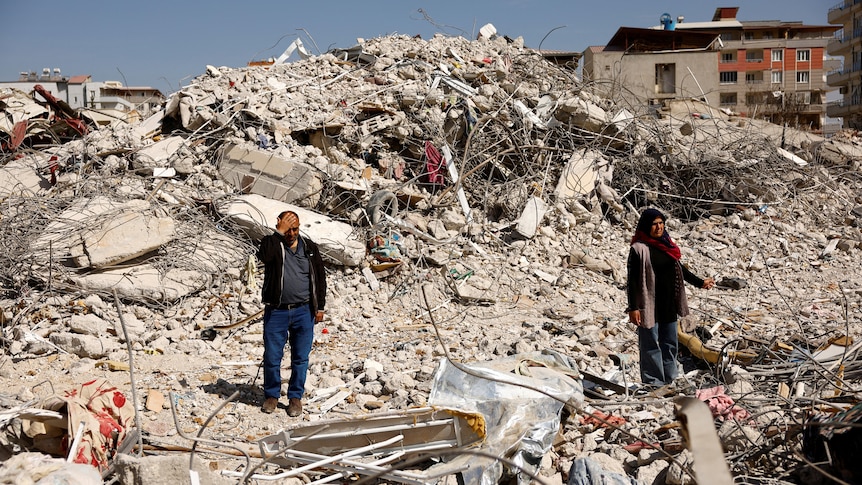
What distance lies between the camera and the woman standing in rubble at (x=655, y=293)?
4.61 metres

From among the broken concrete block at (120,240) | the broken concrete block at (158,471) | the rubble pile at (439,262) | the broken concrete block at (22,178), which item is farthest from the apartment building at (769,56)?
the broken concrete block at (158,471)

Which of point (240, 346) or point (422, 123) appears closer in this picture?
point (240, 346)

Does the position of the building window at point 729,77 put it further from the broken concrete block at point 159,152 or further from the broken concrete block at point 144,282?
the broken concrete block at point 144,282

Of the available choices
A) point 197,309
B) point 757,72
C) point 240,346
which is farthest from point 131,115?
point 757,72

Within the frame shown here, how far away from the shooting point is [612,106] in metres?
11.4

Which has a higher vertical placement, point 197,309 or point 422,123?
point 422,123

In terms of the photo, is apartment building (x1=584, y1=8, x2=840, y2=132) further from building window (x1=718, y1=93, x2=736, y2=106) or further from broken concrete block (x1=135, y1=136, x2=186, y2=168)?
broken concrete block (x1=135, y1=136, x2=186, y2=168)

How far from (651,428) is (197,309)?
463 centimetres

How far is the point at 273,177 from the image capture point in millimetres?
8555

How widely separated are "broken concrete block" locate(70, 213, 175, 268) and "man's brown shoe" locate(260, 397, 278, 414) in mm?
2964

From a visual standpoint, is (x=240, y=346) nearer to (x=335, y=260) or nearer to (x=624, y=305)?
(x=335, y=260)

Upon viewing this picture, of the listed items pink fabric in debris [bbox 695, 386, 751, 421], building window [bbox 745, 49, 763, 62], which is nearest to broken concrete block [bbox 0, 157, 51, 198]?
pink fabric in debris [bbox 695, 386, 751, 421]

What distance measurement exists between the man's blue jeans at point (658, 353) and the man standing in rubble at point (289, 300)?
7.44 feet

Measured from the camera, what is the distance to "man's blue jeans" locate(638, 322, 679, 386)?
4668 mm
